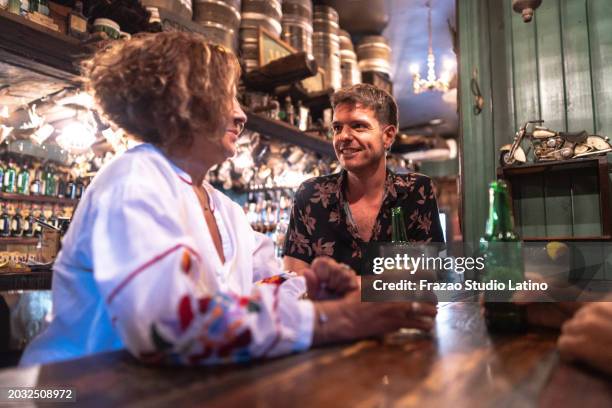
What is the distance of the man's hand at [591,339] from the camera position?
2.18ft

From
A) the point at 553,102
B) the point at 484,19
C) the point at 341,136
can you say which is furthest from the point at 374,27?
the point at 341,136

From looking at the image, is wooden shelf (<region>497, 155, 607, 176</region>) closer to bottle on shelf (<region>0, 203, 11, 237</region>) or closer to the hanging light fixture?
the hanging light fixture

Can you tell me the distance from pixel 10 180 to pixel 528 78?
190 inches

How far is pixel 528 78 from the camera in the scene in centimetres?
307

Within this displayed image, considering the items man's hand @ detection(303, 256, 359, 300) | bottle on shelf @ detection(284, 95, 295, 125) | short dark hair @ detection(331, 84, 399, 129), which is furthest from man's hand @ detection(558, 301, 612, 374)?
bottle on shelf @ detection(284, 95, 295, 125)

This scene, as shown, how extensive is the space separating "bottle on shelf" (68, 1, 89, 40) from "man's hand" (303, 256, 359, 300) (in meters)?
2.07

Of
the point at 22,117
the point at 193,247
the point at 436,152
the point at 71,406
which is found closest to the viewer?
the point at 71,406

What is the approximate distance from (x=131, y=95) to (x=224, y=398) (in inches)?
28.8

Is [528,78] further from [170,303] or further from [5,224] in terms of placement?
[5,224]

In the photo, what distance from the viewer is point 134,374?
667 mm

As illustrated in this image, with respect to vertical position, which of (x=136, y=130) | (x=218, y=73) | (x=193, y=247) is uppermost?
(x=218, y=73)

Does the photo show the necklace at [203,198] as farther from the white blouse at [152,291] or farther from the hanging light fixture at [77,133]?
the hanging light fixture at [77,133]

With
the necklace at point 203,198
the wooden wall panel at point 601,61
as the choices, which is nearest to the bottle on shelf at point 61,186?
the necklace at point 203,198

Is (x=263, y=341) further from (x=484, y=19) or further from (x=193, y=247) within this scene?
(x=484, y=19)
